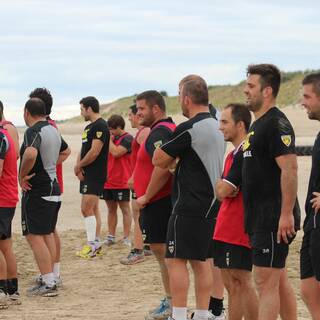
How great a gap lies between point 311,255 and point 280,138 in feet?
2.68

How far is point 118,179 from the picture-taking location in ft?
39.8

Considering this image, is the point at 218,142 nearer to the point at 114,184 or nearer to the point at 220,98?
the point at 114,184

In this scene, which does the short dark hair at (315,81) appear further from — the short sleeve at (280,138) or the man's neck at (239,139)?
the man's neck at (239,139)

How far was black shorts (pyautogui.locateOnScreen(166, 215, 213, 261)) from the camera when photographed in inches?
275

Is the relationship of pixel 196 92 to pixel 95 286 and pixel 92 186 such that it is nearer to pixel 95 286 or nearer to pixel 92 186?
pixel 95 286

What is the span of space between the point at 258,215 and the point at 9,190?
3.46m

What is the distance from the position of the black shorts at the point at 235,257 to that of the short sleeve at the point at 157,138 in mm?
1378

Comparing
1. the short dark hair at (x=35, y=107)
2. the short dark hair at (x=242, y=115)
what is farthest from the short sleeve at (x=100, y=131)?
the short dark hair at (x=242, y=115)

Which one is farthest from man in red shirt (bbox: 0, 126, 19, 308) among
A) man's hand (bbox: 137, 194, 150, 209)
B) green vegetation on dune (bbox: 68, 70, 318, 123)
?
green vegetation on dune (bbox: 68, 70, 318, 123)

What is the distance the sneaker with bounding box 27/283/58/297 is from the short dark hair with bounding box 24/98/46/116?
5.93ft

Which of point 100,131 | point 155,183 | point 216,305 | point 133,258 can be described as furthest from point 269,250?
point 100,131

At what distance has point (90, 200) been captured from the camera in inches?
437

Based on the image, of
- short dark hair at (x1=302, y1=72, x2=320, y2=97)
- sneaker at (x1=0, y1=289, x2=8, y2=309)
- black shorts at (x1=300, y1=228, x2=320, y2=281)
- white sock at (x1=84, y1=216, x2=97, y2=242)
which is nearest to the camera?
black shorts at (x1=300, y1=228, x2=320, y2=281)

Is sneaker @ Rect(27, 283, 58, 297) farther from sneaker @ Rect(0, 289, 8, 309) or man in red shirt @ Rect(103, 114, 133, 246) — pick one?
man in red shirt @ Rect(103, 114, 133, 246)
